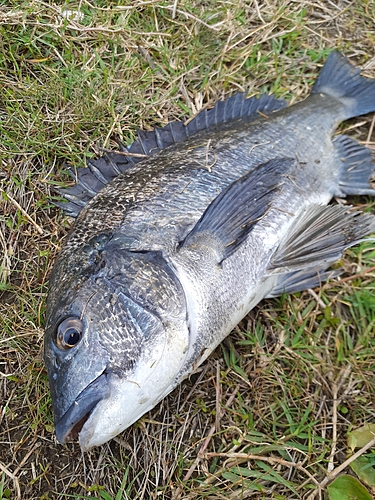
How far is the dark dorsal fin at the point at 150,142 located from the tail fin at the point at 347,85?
382mm

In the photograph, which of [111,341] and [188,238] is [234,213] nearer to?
[188,238]

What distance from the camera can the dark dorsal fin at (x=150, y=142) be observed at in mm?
2629

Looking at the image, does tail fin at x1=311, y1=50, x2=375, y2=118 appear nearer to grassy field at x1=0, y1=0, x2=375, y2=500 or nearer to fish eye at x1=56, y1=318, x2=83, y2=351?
grassy field at x1=0, y1=0, x2=375, y2=500

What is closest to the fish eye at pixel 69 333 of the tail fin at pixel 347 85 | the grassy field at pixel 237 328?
the grassy field at pixel 237 328

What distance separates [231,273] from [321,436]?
44.1 inches

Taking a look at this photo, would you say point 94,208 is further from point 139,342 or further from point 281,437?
Result: point 281,437

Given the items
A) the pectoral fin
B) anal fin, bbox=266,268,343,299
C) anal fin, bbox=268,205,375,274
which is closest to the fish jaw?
the pectoral fin

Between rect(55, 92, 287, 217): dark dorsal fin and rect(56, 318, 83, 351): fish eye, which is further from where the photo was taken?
rect(55, 92, 287, 217): dark dorsal fin

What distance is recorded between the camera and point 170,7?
10.8ft

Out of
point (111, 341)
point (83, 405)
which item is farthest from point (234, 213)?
point (83, 405)

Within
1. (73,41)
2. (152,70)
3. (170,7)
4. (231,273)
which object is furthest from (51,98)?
(231,273)

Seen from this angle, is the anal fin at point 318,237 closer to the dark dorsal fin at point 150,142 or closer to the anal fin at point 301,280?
the anal fin at point 301,280

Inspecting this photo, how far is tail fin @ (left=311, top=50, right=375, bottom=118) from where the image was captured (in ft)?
10.1

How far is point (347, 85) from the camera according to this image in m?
3.12
